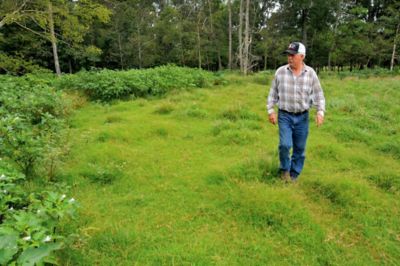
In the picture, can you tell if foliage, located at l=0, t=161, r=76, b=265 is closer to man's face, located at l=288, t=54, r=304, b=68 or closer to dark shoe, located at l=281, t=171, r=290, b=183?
dark shoe, located at l=281, t=171, r=290, b=183

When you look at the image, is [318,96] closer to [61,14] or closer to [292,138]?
[292,138]

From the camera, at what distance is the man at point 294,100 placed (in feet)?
12.2

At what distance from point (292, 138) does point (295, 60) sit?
105cm

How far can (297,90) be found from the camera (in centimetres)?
373

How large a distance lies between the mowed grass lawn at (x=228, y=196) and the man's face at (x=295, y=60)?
1496 mm

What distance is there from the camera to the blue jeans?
380 centimetres

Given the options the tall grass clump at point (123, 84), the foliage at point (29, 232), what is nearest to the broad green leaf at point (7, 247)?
the foliage at point (29, 232)

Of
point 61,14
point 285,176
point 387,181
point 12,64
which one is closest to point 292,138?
point 285,176

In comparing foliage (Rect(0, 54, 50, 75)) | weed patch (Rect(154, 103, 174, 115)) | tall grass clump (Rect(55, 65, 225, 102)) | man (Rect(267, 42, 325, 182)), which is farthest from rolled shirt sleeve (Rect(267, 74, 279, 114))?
foliage (Rect(0, 54, 50, 75))

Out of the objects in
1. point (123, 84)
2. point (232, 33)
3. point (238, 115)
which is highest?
point (232, 33)

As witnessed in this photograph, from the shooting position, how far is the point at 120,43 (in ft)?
104

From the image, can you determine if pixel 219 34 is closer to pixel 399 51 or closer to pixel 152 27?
pixel 152 27

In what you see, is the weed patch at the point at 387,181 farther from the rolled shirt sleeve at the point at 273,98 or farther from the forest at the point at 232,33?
the forest at the point at 232,33

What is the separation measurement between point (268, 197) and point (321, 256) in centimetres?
92
